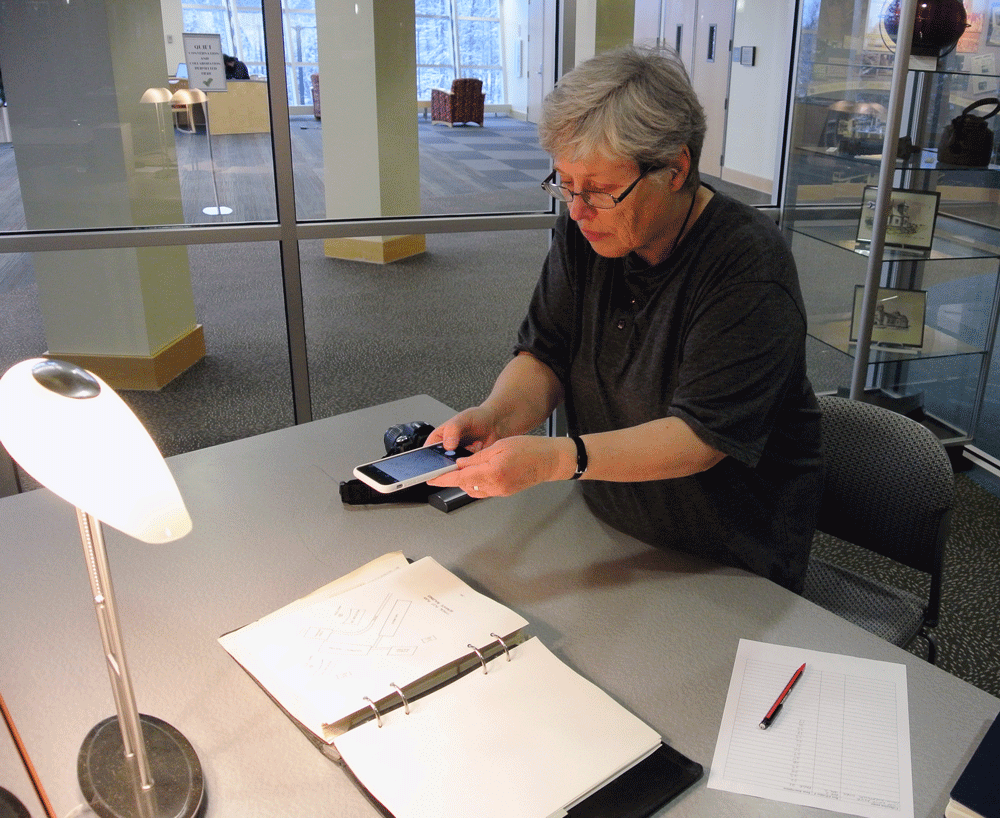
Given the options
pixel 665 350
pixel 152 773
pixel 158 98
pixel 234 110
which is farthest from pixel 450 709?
pixel 158 98

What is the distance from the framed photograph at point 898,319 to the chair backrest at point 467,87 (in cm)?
159

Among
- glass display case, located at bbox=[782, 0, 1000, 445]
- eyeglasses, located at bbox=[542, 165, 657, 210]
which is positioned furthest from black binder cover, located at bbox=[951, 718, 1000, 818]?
glass display case, located at bbox=[782, 0, 1000, 445]

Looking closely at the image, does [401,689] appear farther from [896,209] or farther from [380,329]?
[380,329]

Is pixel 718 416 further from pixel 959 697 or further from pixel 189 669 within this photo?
pixel 189 669

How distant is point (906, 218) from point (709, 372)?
Answer: 2.33 metres

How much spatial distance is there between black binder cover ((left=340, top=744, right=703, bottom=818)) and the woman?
0.43 metres

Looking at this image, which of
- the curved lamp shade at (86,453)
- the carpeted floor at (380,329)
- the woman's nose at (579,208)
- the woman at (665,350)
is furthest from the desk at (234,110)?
the curved lamp shade at (86,453)

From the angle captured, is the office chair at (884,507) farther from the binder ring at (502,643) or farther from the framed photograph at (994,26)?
the framed photograph at (994,26)

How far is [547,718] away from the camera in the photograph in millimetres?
1004

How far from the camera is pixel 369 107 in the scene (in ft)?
10.6

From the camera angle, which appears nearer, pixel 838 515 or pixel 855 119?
pixel 838 515

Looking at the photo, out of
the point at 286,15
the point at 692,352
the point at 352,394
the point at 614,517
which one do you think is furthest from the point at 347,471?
the point at 352,394

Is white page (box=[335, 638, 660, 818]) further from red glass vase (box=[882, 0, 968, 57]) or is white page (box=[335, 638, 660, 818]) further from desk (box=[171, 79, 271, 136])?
red glass vase (box=[882, 0, 968, 57])

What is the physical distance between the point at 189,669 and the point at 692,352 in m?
0.83
